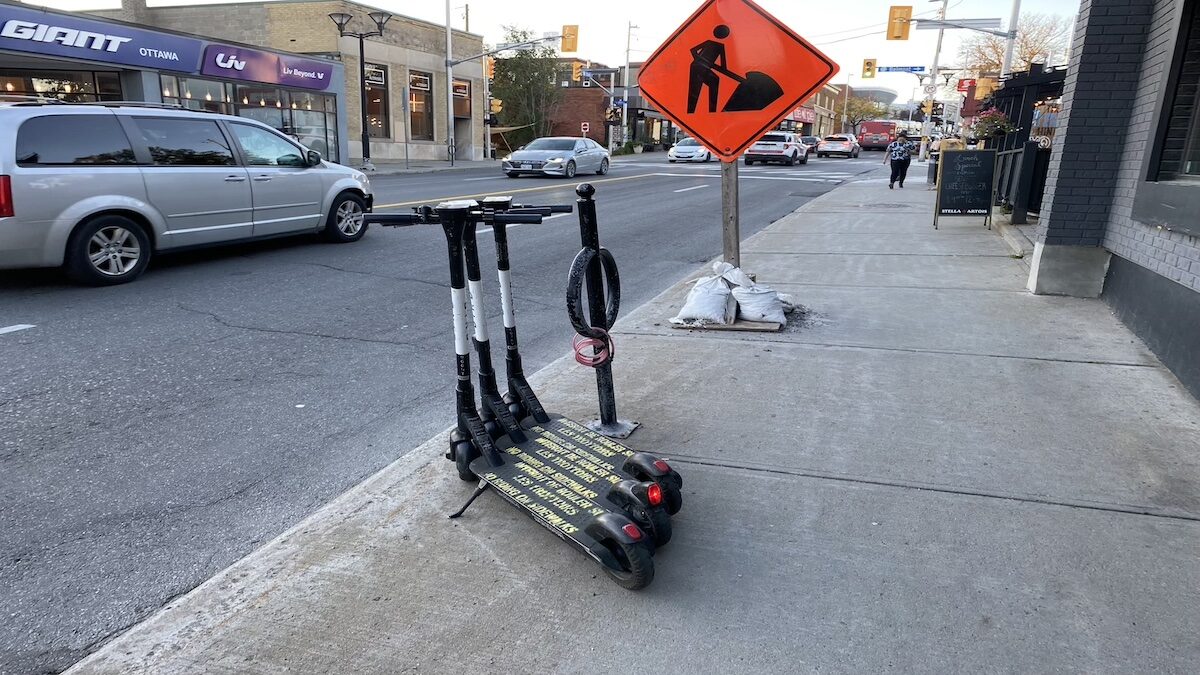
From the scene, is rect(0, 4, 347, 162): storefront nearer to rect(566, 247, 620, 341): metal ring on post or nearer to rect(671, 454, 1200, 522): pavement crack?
rect(566, 247, 620, 341): metal ring on post

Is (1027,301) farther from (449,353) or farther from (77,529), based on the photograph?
(77,529)

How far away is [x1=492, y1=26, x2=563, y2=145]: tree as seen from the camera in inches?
1973

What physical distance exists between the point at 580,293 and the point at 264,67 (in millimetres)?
29725

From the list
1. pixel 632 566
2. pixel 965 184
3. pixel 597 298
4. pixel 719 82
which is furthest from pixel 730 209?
pixel 965 184

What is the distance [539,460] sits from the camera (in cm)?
335

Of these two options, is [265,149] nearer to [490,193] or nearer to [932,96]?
[490,193]

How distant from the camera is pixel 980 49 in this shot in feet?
Result: 222

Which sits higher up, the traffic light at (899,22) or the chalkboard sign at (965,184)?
the traffic light at (899,22)

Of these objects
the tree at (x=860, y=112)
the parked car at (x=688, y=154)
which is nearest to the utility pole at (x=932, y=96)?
the parked car at (x=688, y=154)

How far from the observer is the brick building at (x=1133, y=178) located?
16.9ft

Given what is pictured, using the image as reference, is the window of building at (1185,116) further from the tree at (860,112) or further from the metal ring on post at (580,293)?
the tree at (860,112)

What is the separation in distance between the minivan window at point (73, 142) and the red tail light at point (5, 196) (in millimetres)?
215

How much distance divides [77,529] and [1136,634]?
4.02 m

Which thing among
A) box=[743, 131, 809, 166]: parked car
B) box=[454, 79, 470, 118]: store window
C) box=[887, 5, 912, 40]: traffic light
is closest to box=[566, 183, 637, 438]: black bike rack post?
box=[887, 5, 912, 40]: traffic light
